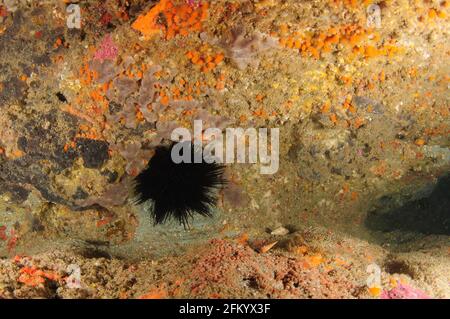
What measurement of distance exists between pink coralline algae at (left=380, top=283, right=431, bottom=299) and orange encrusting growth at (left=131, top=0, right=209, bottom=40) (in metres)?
2.92

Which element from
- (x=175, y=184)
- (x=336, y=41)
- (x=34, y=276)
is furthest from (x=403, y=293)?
(x=34, y=276)

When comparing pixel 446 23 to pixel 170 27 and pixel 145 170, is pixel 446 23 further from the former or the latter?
pixel 145 170

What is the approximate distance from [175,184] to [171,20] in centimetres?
179

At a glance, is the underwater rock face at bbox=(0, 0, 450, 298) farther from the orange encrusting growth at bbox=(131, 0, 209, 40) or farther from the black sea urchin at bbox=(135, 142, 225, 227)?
the black sea urchin at bbox=(135, 142, 225, 227)

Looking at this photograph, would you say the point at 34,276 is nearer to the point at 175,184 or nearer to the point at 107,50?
the point at 175,184

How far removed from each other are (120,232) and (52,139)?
1394mm

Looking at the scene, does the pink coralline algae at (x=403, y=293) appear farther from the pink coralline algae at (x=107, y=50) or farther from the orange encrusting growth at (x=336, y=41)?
the pink coralline algae at (x=107, y=50)

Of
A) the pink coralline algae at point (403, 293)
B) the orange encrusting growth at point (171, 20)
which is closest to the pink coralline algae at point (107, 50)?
the orange encrusting growth at point (171, 20)

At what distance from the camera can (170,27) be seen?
344 centimetres

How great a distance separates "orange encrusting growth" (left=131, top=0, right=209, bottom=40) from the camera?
334cm

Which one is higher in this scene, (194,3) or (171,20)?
(194,3)

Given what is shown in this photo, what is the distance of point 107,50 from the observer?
11.9ft

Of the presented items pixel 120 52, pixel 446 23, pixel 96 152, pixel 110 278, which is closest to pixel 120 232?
pixel 96 152

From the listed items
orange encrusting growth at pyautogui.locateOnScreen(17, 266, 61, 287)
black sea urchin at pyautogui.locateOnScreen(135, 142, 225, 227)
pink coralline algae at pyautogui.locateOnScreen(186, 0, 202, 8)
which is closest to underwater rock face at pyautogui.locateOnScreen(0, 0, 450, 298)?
pink coralline algae at pyautogui.locateOnScreen(186, 0, 202, 8)
